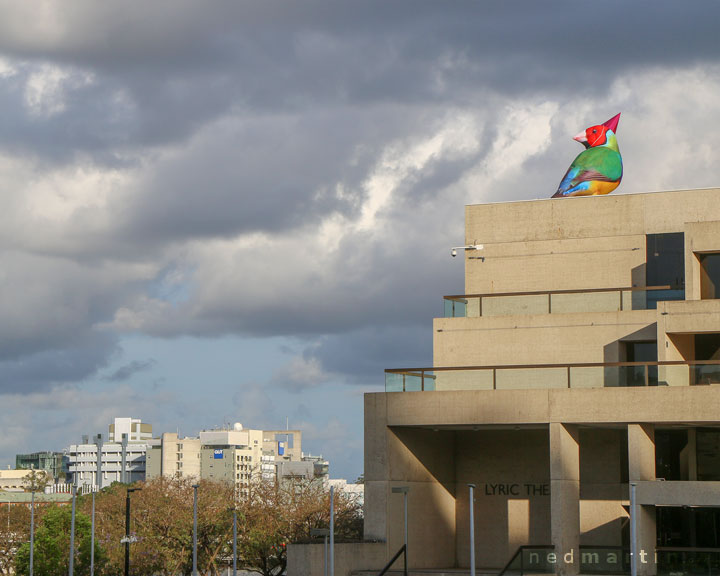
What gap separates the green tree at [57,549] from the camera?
69312mm

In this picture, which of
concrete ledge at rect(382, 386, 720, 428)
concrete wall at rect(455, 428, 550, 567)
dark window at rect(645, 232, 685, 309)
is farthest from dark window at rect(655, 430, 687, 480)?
concrete wall at rect(455, 428, 550, 567)

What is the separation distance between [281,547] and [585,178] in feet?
117

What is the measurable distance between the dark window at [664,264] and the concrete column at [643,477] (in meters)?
5.97

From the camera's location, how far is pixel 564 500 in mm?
38875

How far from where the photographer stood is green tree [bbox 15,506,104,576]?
69.3m

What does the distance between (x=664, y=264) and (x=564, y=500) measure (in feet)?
33.4

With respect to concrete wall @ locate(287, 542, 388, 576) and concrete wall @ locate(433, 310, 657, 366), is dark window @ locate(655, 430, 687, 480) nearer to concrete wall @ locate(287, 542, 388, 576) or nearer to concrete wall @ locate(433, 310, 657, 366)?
concrete wall @ locate(433, 310, 657, 366)

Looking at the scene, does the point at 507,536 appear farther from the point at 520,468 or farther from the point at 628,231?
the point at 628,231

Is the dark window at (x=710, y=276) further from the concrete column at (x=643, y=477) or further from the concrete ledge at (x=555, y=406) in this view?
the concrete column at (x=643, y=477)

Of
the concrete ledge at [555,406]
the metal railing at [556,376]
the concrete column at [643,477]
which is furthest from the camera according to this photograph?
the metal railing at [556,376]

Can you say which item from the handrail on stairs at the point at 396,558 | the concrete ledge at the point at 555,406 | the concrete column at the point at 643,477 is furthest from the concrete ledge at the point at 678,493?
the handrail on stairs at the point at 396,558

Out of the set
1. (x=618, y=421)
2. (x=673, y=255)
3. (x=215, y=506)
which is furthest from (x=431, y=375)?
(x=215, y=506)

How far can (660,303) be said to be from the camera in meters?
40.6

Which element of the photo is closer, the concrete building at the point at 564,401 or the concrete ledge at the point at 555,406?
the concrete ledge at the point at 555,406
